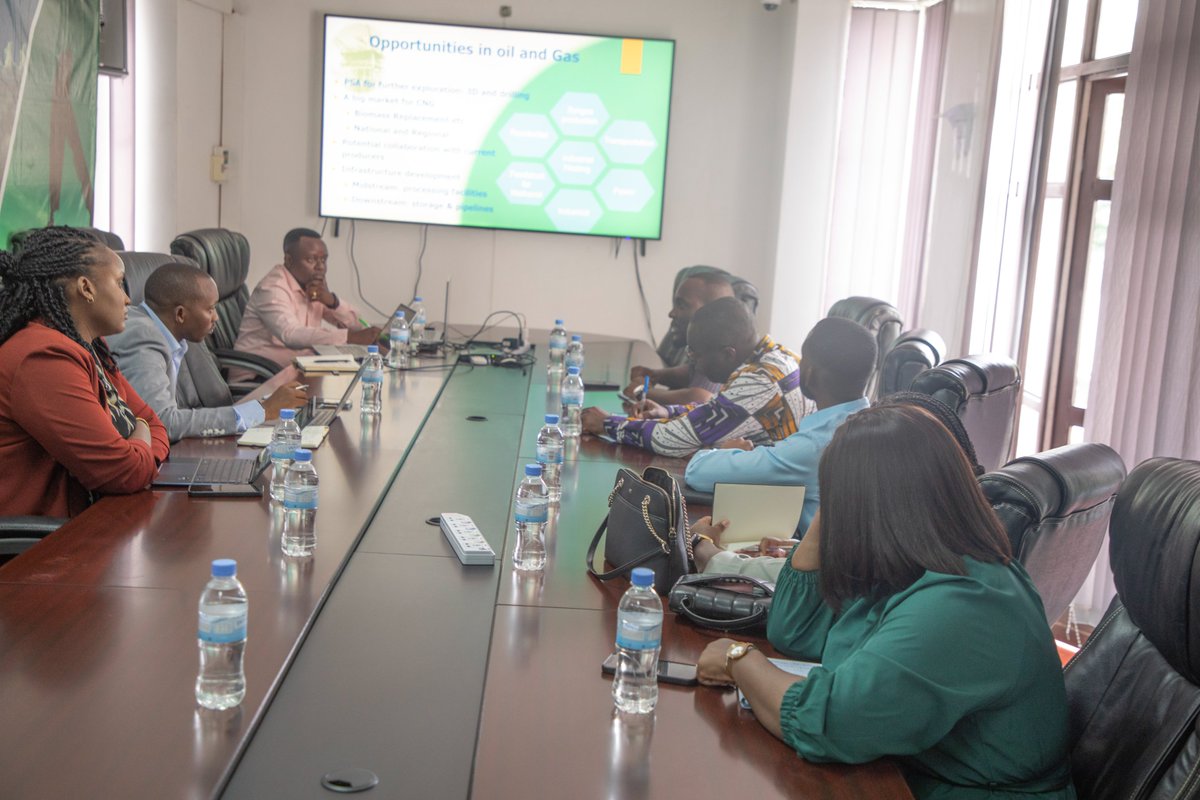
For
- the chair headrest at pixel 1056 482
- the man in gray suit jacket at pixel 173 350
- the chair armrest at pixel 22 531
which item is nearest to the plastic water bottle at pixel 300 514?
the chair armrest at pixel 22 531

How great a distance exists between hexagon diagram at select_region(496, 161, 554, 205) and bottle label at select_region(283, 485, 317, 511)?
497 cm

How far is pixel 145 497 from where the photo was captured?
250cm

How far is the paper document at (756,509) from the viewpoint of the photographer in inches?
90.6

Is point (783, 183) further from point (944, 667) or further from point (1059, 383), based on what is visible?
point (944, 667)

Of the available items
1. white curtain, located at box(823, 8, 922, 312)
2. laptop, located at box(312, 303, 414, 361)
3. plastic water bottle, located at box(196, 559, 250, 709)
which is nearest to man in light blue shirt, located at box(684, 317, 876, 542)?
plastic water bottle, located at box(196, 559, 250, 709)

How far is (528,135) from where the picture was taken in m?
6.88

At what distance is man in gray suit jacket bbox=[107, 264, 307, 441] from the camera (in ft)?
10.2

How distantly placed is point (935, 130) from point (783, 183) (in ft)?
3.52

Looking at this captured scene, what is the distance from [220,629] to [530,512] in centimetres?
76

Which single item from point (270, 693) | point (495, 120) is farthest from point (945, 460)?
point (495, 120)

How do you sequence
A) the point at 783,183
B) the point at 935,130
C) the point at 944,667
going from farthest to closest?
1. the point at 783,183
2. the point at 935,130
3. the point at 944,667

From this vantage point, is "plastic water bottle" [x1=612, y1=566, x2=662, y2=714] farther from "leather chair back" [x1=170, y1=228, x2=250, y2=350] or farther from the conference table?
"leather chair back" [x1=170, y1=228, x2=250, y2=350]

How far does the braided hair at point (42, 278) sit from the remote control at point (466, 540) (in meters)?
0.97

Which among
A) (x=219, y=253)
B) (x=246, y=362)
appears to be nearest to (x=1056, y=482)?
(x=246, y=362)
